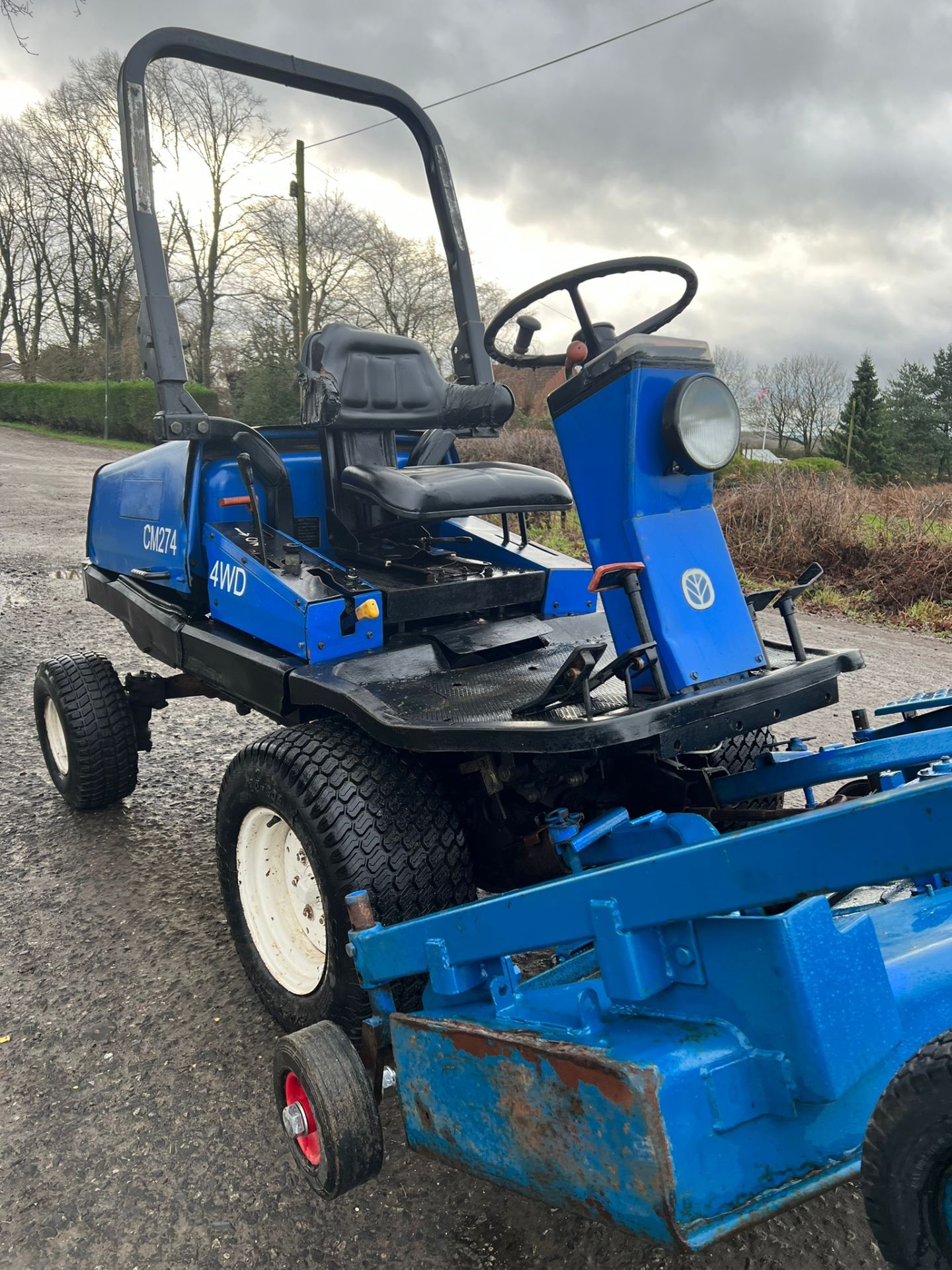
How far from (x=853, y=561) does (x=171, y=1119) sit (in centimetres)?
747

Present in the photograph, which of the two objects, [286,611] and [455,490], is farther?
[455,490]

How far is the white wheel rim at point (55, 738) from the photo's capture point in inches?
147

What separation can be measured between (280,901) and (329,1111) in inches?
30.9

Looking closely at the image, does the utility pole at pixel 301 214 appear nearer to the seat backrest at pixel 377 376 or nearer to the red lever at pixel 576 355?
the seat backrest at pixel 377 376

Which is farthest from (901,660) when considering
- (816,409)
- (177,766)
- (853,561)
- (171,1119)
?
(816,409)

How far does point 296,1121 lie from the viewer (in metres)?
1.80

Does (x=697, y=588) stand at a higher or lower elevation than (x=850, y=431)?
lower

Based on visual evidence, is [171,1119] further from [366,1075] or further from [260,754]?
[260,754]

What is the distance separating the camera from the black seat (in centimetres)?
263

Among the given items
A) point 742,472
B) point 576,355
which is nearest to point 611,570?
point 576,355

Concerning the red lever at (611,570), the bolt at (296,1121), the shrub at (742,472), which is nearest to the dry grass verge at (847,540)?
the shrub at (742,472)

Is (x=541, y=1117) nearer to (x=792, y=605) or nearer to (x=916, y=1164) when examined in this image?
(x=916, y=1164)

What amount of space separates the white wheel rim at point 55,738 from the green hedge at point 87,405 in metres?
19.6

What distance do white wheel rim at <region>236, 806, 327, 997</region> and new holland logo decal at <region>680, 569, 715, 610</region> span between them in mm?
1077
